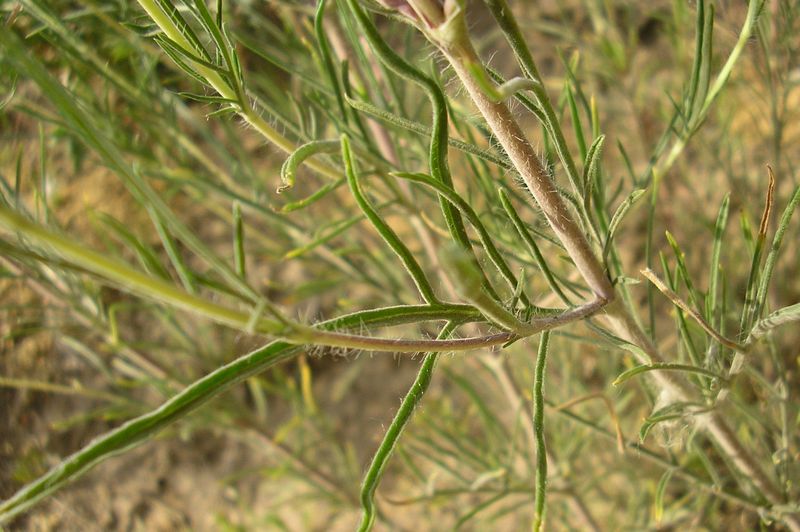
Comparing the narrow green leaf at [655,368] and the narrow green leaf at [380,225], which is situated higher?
the narrow green leaf at [380,225]

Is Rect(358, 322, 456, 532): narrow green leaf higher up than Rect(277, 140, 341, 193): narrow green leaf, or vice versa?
Rect(277, 140, 341, 193): narrow green leaf

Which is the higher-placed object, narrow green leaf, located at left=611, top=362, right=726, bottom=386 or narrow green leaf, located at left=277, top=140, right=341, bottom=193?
narrow green leaf, located at left=277, top=140, right=341, bottom=193

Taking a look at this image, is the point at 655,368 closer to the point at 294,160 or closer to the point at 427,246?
the point at 294,160

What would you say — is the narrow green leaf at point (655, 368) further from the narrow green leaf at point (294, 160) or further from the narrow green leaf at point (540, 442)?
the narrow green leaf at point (294, 160)

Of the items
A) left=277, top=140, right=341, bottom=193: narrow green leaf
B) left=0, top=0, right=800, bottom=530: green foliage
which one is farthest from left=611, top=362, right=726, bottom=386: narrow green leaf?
left=277, top=140, right=341, bottom=193: narrow green leaf

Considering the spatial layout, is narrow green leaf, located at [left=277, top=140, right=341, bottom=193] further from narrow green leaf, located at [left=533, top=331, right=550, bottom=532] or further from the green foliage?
narrow green leaf, located at [left=533, top=331, right=550, bottom=532]

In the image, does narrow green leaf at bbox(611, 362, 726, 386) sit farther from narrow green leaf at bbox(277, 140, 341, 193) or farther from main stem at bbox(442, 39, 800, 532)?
narrow green leaf at bbox(277, 140, 341, 193)

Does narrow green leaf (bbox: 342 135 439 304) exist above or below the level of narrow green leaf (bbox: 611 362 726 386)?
above

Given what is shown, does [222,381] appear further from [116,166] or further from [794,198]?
[794,198]

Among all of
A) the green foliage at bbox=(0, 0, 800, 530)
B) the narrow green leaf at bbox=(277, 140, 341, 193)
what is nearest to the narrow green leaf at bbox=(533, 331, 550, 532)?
the green foliage at bbox=(0, 0, 800, 530)

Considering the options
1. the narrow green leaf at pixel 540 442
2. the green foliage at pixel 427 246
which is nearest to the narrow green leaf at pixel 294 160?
the green foliage at pixel 427 246

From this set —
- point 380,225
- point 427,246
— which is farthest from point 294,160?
point 427,246
